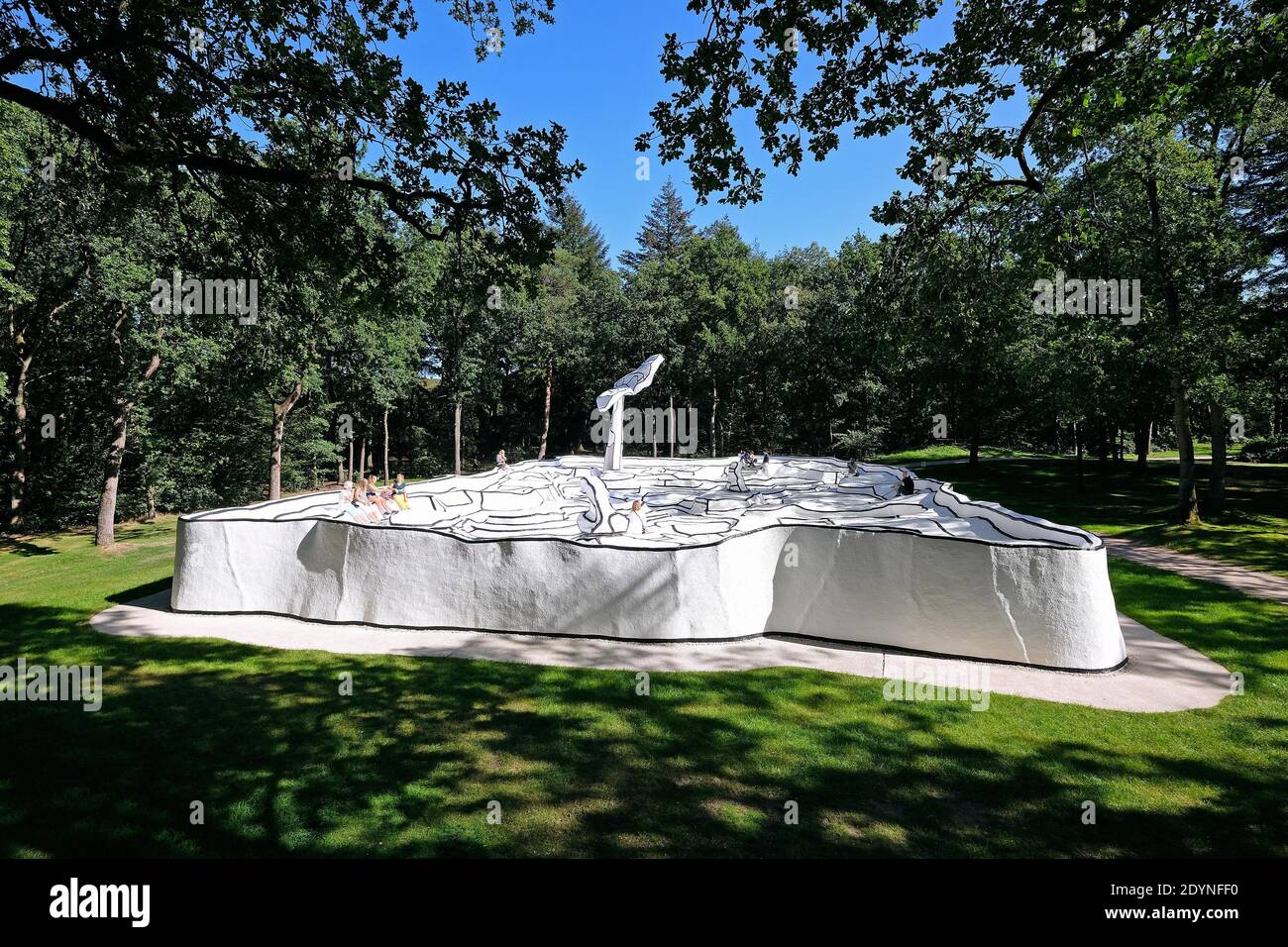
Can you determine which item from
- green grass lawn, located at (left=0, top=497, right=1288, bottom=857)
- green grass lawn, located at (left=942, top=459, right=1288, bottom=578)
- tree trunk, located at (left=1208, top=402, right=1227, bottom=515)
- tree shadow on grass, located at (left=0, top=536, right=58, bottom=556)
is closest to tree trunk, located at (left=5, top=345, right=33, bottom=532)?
tree shadow on grass, located at (left=0, top=536, right=58, bottom=556)

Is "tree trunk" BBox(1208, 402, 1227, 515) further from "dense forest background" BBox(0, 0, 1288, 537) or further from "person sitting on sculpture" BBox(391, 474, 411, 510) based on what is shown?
"person sitting on sculpture" BBox(391, 474, 411, 510)

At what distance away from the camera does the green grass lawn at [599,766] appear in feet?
14.9

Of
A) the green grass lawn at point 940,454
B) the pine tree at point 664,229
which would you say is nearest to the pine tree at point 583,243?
the pine tree at point 664,229

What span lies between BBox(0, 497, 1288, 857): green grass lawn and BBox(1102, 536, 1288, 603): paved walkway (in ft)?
16.4

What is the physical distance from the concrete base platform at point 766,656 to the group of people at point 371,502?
228 cm

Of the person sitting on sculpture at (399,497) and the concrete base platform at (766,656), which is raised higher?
the person sitting on sculpture at (399,497)

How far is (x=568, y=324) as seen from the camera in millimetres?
41875

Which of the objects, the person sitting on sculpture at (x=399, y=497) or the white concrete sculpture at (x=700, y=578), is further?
the person sitting on sculpture at (x=399, y=497)

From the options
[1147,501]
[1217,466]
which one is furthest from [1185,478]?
[1147,501]

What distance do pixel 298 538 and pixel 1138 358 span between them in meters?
21.0

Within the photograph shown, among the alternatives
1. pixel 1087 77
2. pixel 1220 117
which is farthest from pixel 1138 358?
pixel 1087 77

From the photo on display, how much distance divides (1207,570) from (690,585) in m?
12.8

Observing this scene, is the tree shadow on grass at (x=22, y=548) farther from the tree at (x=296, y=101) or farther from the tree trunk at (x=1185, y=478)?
the tree trunk at (x=1185, y=478)
